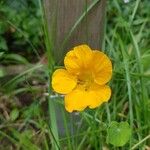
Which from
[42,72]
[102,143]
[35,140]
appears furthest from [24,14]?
[102,143]

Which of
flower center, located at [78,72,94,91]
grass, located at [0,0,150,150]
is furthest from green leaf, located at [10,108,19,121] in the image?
flower center, located at [78,72,94,91]

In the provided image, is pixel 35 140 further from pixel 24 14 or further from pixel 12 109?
pixel 24 14

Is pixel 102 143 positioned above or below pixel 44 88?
below

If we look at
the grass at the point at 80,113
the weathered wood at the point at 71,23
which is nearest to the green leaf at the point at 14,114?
the grass at the point at 80,113

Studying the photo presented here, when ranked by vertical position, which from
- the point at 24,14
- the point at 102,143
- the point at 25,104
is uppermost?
the point at 24,14

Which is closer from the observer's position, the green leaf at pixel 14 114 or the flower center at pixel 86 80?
the flower center at pixel 86 80

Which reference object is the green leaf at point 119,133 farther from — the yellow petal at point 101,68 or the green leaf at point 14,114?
the green leaf at point 14,114

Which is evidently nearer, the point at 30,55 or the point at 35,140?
the point at 35,140

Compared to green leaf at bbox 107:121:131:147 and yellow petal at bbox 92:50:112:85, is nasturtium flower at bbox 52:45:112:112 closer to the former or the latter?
yellow petal at bbox 92:50:112:85
